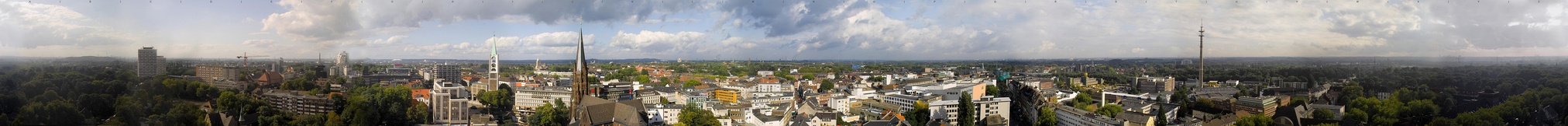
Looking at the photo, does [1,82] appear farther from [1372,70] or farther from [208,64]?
[1372,70]

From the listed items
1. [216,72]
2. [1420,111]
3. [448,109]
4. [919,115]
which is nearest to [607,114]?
[448,109]

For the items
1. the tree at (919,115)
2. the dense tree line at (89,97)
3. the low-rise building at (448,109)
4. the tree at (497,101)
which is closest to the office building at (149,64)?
the dense tree line at (89,97)

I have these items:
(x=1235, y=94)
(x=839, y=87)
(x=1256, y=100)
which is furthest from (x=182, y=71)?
(x=1235, y=94)

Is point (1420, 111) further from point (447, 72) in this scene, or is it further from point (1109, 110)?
point (447, 72)

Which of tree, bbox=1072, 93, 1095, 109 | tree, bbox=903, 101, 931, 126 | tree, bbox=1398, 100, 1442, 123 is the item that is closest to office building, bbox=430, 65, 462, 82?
tree, bbox=903, 101, 931, 126

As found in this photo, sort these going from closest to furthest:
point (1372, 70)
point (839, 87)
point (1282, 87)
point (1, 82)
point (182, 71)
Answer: point (1, 82) → point (182, 71) → point (1372, 70) → point (1282, 87) → point (839, 87)

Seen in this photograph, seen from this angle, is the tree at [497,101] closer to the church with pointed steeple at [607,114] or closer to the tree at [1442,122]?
the church with pointed steeple at [607,114]
